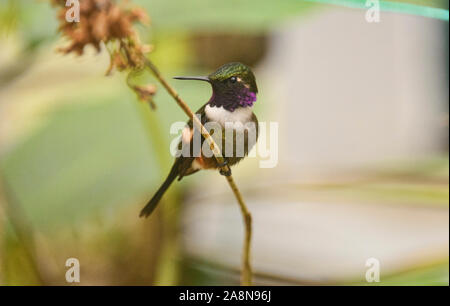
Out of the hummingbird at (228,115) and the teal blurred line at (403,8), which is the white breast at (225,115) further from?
the teal blurred line at (403,8)

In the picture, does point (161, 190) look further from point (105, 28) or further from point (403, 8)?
point (403, 8)

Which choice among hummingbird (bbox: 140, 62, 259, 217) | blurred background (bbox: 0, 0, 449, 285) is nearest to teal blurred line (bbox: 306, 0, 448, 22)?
blurred background (bbox: 0, 0, 449, 285)

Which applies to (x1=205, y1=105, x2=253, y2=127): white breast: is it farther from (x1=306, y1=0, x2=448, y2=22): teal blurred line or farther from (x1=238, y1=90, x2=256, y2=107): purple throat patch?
(x1=306, y1=0, x2=448, y2=22): teal blurred line

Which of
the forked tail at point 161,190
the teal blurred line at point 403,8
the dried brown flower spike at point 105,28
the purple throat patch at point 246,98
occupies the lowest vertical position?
the forked tail at point 161,190

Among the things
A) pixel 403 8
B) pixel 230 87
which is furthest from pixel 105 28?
pixel 403 8

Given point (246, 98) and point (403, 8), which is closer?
point (246, 98)

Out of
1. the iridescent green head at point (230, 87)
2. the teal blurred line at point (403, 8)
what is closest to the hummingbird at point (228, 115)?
the iridescent green head at point (230, 87)

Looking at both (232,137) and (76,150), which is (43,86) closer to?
(76,150)
